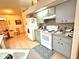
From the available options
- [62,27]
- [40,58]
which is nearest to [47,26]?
[62,27]

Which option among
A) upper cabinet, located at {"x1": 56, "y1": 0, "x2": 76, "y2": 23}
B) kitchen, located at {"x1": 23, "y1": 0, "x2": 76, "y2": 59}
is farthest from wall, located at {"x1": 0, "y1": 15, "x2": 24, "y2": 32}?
upper cabinet, located at {"x1": 56, "y1": 0, "x2": 76, "y2": 23}

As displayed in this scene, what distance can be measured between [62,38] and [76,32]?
4.75 ft

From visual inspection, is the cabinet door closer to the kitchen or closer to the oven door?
the kitchen

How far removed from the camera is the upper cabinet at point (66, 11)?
2776mm

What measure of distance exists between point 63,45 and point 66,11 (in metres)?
1.24

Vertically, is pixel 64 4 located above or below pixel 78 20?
above

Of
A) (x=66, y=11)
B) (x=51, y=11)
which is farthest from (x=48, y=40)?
(x=66, y=11)

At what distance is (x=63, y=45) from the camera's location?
2.98 m

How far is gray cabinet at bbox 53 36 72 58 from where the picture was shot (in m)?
2.74

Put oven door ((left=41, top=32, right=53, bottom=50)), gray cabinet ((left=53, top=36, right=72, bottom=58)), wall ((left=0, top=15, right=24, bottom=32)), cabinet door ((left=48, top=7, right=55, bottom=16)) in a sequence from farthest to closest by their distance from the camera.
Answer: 1. wall ((left=0, top=15, right=24, bottom=32))
2. cabinet door ((left=48, top=7, right=55, bottom=16))
3. oven door ((left=41, top=32, right=53, bottom=50))
4. gray cabinet ((left=53, top=36, right=72, bottom=58))

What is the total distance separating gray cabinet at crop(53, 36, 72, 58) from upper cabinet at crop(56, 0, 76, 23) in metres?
0.71

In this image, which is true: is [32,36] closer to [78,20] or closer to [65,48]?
[65,48]

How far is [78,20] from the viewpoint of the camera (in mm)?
1524

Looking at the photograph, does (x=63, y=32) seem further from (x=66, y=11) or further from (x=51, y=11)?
(x=51, y=11)
